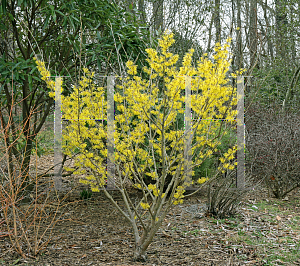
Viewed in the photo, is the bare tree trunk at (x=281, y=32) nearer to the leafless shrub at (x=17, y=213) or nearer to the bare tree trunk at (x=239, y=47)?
the bare tree trunk at (x=239, y=47)

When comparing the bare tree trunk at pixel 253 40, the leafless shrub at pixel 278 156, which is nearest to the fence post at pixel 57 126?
the bare tree trunk at pixel 253 40

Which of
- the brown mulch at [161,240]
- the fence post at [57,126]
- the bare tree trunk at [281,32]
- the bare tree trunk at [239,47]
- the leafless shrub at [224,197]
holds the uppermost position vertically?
the bare tree trunk at [281,32]

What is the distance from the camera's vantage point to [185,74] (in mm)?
2689

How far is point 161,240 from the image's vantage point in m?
3.40

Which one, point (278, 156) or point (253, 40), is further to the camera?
point (278, 156)

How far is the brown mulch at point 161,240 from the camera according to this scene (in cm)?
288

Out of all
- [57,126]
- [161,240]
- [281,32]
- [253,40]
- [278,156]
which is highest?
[281,32]

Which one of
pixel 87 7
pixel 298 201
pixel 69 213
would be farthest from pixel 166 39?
pixel 298 201

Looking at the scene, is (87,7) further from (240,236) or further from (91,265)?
(240,236)

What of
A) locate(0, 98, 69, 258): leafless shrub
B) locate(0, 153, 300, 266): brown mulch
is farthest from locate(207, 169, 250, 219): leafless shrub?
locate(0, 98, 69, 258): leafless shrub

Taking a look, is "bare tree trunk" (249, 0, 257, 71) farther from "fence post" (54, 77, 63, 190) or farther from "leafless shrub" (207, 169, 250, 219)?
"fence post" (54, 77, 63, 190)

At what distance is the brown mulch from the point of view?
2.88m

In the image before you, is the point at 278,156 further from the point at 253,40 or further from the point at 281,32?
the point at 281,32

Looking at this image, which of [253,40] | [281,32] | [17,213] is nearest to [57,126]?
[17,213]
